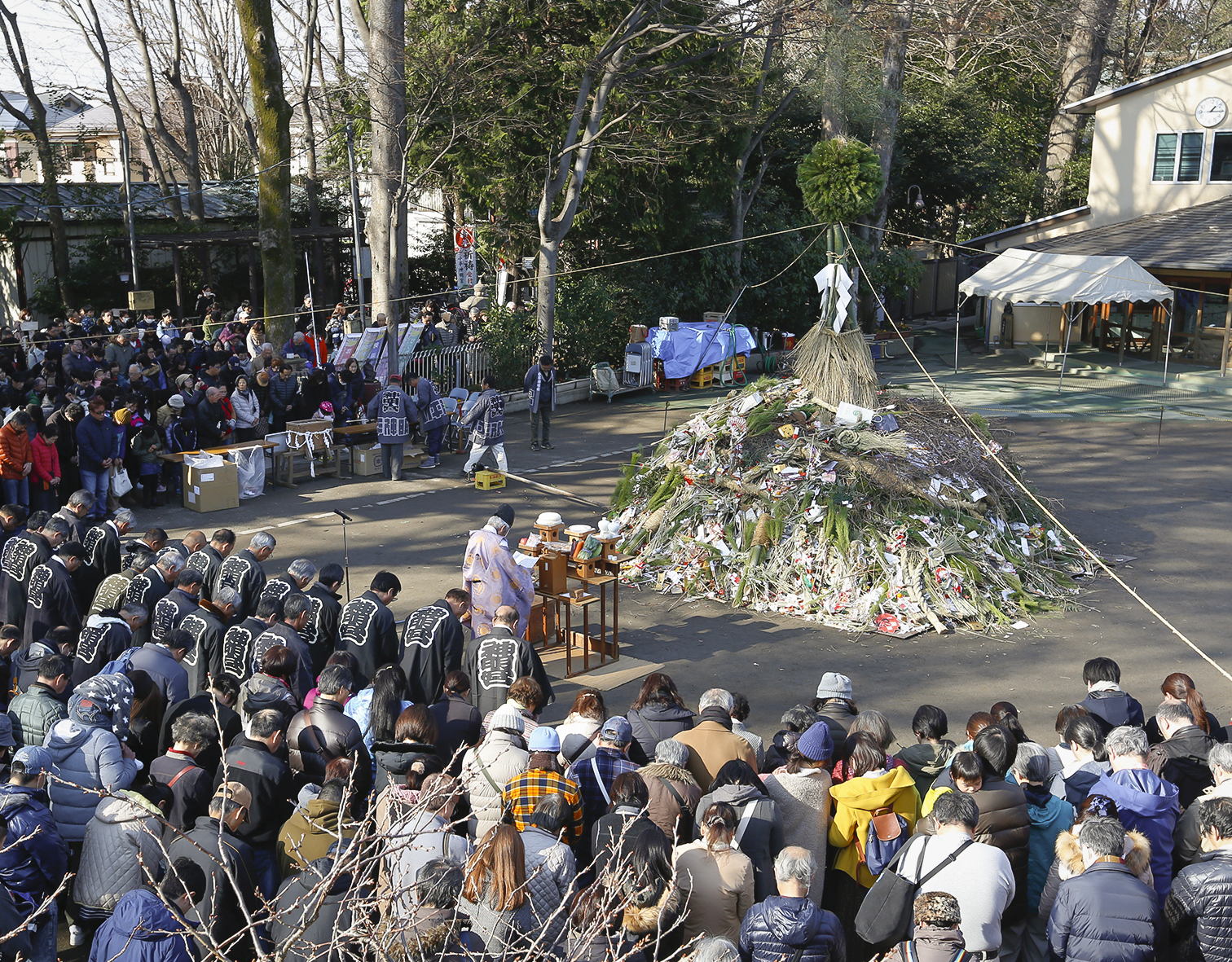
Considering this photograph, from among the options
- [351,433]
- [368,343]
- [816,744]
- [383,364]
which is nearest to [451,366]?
[383,364]

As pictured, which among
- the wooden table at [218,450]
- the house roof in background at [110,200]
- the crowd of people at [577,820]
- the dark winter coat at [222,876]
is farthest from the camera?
the house roof in background at [110,200]

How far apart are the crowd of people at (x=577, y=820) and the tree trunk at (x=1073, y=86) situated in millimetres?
32141

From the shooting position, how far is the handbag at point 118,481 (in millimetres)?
13750

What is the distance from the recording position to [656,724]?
252 inches

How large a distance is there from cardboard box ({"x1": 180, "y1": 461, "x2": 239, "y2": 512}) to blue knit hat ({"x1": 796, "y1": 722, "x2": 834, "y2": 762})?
10443 millimetres

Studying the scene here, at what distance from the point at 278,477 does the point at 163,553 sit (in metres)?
7.23

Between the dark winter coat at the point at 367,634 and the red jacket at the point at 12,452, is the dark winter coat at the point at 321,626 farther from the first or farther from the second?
the red jacket at the point at 12,452

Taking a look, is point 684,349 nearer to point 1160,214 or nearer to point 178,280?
point 178,280

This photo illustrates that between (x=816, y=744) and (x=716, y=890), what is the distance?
4.03ft

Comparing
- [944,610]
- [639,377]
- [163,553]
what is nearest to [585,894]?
[163,553]

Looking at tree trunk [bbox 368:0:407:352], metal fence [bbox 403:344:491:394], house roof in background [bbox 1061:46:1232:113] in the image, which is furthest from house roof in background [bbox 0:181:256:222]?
house roof in background [bbox 1061:46:1232:113]

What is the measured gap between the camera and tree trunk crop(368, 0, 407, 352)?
62.6 feet

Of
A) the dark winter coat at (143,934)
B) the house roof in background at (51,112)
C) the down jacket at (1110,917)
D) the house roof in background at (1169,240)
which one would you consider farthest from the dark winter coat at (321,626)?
the house roof in background at (51,112)

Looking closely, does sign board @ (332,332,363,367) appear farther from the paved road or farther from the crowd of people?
the crowd of people
